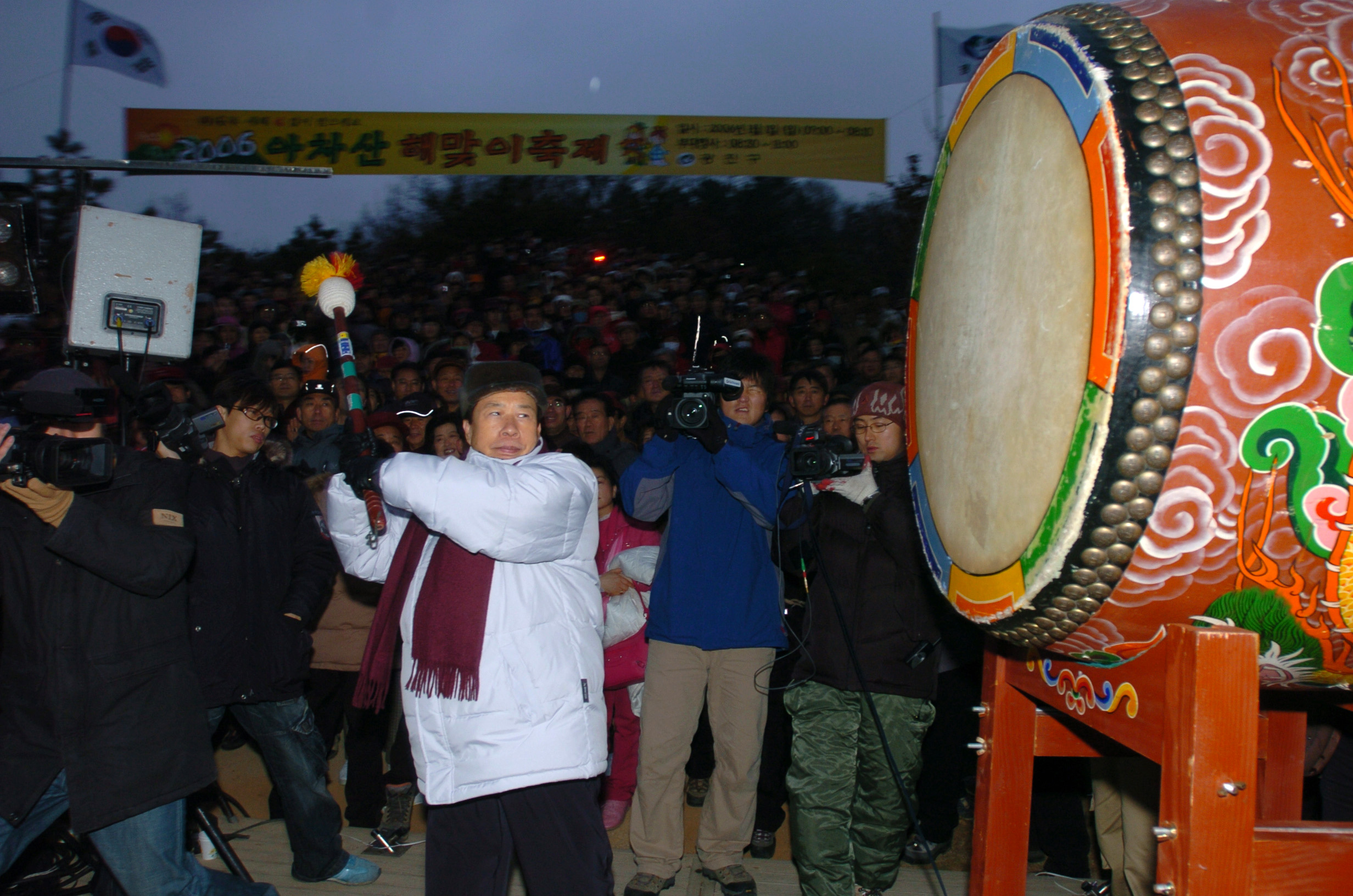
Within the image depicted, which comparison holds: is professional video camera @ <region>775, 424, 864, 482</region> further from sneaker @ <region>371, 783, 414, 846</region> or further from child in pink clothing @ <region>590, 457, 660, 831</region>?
sneaker @ <region>371, 783, 414, 846</region>

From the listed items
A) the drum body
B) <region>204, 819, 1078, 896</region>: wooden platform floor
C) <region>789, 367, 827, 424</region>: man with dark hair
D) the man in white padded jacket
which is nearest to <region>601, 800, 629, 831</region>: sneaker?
<region>204, 819, 1078, 896</region>: wooden platform floor

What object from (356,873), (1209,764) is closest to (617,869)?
(356,873)

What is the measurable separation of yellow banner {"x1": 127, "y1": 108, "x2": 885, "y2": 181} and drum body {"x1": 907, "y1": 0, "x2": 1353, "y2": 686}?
8260 mm

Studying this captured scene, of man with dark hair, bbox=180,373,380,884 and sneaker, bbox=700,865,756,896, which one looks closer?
man with dark hair, bbox=180,373,380,884

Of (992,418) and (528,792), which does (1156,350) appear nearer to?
(992,418)

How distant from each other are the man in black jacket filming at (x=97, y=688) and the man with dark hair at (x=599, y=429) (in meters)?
2.75

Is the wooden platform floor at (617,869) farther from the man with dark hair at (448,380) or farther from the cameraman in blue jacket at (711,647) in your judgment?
the man with dark hair at (448,380)

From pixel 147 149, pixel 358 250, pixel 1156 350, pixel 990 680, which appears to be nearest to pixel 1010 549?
pixel 1156 350

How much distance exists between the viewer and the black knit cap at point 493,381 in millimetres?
2705

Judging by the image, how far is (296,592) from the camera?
11.8 ft

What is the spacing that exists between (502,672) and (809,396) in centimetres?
304

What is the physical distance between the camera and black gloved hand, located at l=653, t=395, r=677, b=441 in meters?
3.22

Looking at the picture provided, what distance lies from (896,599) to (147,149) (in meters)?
9.17

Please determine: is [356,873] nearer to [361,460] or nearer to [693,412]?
[361,460]
